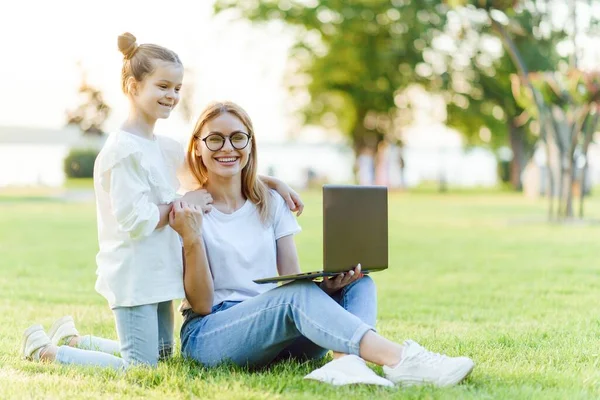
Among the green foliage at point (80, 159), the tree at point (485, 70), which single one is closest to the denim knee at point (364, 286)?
the green foliage at point (80, 159)

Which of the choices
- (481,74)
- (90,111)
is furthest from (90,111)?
(481,74)

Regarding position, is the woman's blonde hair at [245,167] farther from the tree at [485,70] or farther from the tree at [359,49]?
the tree at [485,70]

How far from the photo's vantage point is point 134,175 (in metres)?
3.52

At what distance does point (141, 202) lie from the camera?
347 centimetres

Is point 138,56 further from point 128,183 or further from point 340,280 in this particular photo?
point 340,280

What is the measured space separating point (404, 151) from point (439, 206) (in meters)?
15.2

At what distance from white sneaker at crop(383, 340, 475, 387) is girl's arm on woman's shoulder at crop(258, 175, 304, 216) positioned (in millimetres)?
966

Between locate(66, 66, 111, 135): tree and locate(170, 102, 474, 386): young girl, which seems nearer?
locate(170, 102, 474, 386): young girl

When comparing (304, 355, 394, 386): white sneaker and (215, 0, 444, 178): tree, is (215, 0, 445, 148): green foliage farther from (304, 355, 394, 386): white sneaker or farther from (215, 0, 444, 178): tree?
(304, 355, 394, 386): white sneaker

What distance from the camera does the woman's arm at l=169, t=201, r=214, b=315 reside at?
11.6 feet

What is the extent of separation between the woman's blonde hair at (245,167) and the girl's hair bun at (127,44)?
38 centimetres

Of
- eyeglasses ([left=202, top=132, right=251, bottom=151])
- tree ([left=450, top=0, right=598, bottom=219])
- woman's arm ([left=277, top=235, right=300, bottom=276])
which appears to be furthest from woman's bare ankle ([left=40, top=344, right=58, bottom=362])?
tree ([left=450, top=0, right=598, bottom=219])

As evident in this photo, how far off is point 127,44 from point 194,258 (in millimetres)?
908

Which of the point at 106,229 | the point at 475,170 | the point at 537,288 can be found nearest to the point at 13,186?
the point at 475,170
